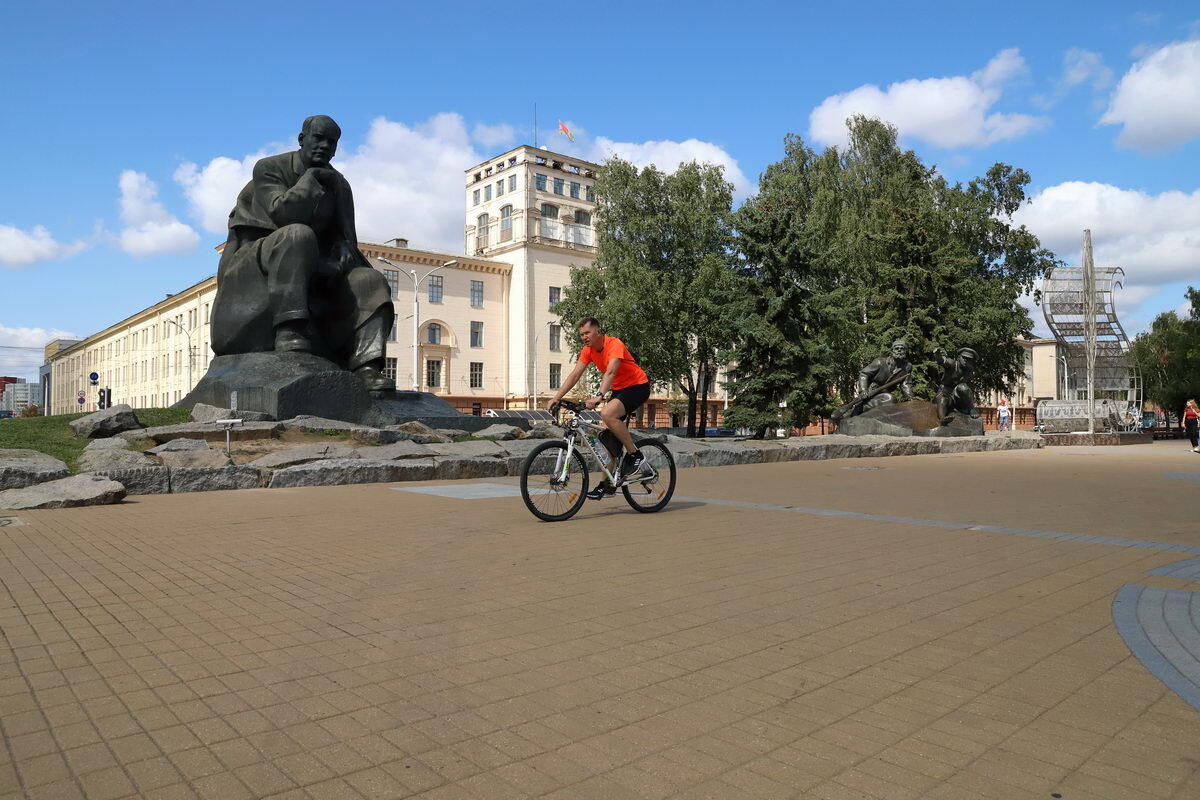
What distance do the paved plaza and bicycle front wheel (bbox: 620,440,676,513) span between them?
115 cm

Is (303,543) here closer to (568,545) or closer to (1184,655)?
(568,545)

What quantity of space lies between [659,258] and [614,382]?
34.6 meters

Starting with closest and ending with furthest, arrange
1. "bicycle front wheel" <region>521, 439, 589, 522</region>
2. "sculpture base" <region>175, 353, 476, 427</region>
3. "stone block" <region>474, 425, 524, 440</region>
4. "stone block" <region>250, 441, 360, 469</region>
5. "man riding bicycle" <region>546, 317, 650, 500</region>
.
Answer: "bicycle front wheel" <region>521, 439, 589, 522</region> → "man riding bicycle" <region>546, 317, 650, 500</region> → "stone block" <region>250, 441, 360, 469</region> → "sculpture base" <region>175, 353, 476, 427</region> → "stone block" <region>474, 425, 524, 440</region>

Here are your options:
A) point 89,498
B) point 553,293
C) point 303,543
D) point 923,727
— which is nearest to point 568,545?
point 303,543

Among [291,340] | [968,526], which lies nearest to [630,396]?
[968,526]

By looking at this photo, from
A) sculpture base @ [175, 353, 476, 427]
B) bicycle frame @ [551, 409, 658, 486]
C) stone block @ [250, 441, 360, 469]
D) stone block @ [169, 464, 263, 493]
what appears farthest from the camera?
sculpture base @ [175, 353, 476, 427]

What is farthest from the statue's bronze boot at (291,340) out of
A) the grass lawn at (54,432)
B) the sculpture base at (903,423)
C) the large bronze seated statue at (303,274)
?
the sculpture base at (903,423)

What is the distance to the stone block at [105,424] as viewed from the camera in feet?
43.4

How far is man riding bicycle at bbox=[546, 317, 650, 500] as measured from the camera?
27.3 feet

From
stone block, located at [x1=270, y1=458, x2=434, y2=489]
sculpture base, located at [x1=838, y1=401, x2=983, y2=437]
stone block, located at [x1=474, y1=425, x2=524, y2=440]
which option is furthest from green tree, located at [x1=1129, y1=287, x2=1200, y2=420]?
stone block, located at [x1=270, y1=458, x2=434, y2=489]

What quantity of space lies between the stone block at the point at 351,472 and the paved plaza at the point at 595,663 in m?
3.96

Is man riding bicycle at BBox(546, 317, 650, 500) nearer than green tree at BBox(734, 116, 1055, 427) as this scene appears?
Yes

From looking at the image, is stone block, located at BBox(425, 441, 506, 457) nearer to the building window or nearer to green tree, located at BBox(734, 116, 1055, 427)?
green tree, located at BBox(734, 116, 1055, 427)

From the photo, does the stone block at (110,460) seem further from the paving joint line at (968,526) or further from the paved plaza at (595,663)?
the paving joint line at (968,526)
